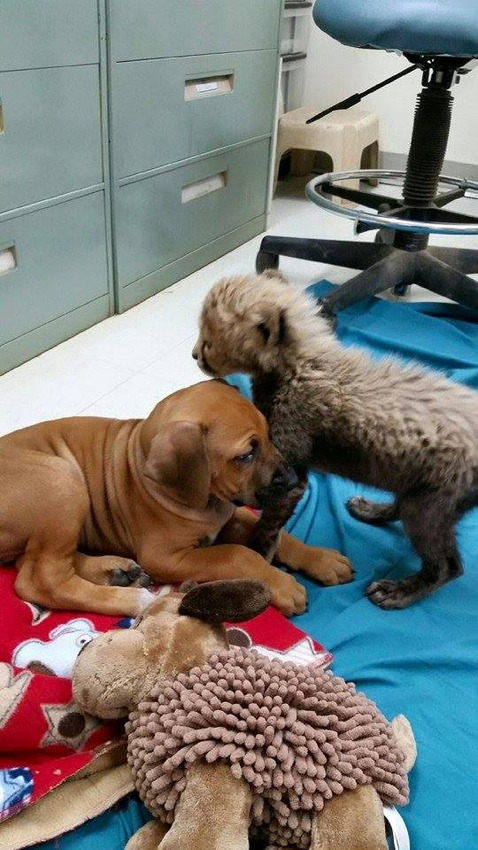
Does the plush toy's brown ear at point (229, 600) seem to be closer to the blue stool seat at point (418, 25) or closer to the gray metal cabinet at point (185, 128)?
the blue stool seat at point (418, 25)

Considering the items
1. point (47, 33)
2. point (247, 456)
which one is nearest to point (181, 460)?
point (247, 456)

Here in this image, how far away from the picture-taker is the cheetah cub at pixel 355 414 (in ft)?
4.77

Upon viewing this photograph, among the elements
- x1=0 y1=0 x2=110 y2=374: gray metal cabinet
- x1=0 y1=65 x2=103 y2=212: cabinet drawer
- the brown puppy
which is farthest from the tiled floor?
the brown puppy

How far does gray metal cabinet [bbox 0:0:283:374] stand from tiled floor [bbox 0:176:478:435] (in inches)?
3.2

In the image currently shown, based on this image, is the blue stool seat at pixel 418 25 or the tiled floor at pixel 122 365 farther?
the tiled floor at pixel 122 365

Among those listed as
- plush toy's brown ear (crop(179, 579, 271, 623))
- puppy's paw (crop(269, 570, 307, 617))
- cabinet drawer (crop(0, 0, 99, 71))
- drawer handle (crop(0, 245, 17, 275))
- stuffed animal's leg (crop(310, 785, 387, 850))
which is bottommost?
puppy's paw (crop(269, 570, 307, 617))

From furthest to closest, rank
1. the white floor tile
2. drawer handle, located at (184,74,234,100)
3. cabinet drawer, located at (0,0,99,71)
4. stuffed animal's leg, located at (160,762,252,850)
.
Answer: drawer handle, located at (184,74,234,100)
the white floor tile
cabinet drawer, located at (0,0,99,71)
stuffed animal's leg, located at (160,762,252,850)

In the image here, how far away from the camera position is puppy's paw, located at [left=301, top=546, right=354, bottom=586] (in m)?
1.63

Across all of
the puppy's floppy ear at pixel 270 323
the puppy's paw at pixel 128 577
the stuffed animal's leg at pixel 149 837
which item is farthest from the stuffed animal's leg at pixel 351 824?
the puppy's floppy ear at pixel 270 323

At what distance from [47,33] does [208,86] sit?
1.05 metres

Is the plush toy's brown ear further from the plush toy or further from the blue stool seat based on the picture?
the blue stool seat

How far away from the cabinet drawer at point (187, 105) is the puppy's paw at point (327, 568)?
1.76 metres

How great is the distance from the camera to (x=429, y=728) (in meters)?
1.30

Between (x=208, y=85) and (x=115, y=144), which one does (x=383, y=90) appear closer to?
(x=208, y=85)
